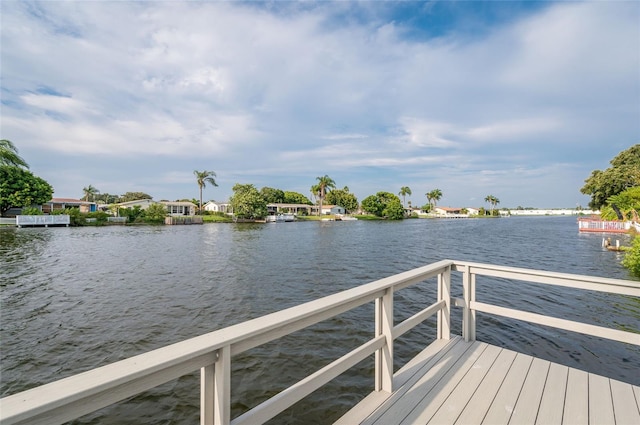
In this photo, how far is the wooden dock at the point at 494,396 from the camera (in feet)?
6.98

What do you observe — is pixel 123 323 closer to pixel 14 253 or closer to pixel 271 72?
pixel 271 72

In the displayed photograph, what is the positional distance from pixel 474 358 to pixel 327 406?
78.2 inches

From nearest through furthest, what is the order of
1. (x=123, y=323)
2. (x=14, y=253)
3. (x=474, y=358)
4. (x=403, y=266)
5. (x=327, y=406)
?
(x=474, y=358) → (x=327, y=406) → (x=123, y=323) → (x=403, y=266) → (x=14, y=253)

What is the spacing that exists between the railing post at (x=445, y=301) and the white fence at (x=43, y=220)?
41932mm

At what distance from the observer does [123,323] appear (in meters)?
6.50

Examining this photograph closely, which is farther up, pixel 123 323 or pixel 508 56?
pixel 508 56

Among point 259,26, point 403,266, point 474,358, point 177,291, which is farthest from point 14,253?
point 474,358

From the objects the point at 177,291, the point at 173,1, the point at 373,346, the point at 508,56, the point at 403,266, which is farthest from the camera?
the point at 403,266

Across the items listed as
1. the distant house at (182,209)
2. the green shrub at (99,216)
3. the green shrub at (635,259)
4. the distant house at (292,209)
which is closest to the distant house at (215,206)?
the distant house at (182,209)

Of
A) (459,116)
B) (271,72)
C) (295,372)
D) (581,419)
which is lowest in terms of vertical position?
(295,372)

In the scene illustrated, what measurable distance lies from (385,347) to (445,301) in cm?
124

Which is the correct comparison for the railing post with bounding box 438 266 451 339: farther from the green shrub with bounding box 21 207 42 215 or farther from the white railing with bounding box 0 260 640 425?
the green shrub with bounding box 21 207 42 215

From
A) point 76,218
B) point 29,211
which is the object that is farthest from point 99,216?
point 29,211

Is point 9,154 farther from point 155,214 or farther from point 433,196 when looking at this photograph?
point 433,196
